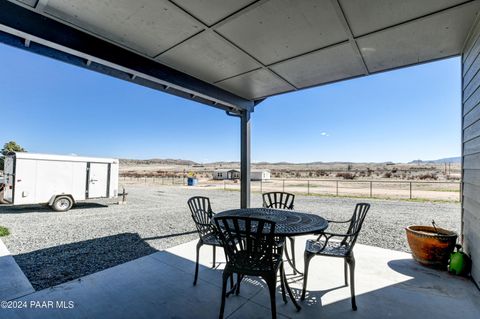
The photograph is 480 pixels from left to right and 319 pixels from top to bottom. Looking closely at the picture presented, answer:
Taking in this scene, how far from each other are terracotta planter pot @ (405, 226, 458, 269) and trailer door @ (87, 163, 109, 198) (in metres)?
8.71

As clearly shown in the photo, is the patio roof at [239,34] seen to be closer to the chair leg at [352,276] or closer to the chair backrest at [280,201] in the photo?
the chair backrest at [280,201]

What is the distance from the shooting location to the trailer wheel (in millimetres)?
6818

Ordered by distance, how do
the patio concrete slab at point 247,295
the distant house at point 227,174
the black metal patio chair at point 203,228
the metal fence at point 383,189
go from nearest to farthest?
1. the patio concrete slab at point 247,295
2. the black metal patio chair at point 203,228
3. the metal fence at point 383,189
4. the distant house at point 227,174

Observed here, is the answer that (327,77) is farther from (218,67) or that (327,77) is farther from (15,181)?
(15,181)

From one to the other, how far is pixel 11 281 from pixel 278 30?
3.71m

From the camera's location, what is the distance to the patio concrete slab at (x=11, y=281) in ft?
6.69

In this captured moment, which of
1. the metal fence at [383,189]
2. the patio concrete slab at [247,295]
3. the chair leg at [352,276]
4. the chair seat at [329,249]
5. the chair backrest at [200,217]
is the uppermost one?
the chair backrest at [200,217]

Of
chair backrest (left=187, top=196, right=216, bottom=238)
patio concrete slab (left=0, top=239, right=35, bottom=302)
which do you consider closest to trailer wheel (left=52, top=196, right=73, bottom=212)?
patio concrete slab (left=0, top=239, right=35, bottom=302)

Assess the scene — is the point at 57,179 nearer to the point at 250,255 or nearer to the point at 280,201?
the point at 280,201

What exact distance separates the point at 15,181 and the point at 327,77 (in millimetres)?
8406

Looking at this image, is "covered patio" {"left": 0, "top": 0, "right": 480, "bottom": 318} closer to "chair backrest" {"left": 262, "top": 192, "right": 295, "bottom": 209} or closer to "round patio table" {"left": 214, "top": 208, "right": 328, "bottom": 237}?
"round patio table" {"left": 214, "top": 208, "right": 328, "bottom": 237}

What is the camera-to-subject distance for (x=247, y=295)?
2.06 m

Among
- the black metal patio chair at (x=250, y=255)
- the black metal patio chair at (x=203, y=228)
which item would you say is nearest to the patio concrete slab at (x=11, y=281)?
the black metal patio chair at (x=203, y=228)

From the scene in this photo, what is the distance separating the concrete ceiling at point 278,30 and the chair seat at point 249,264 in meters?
1.93
